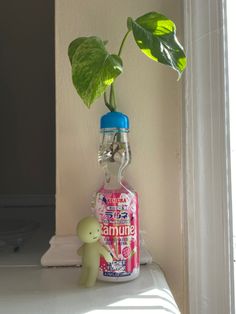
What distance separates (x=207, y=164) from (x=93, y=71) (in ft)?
1.02

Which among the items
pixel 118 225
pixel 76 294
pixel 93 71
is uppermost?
pixel 93 71

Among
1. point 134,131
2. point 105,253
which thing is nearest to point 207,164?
point 134,131

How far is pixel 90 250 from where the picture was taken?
0.59 meters

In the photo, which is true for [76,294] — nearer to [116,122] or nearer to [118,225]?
[118,225]

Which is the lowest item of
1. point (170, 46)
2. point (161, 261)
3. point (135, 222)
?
Answer: point (161, 261)

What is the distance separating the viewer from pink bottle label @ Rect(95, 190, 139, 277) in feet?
1.99

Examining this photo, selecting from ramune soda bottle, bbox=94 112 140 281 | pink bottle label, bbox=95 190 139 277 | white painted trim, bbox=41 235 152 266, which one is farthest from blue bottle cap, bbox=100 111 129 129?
white painted trim, bbox=41 235 152 266

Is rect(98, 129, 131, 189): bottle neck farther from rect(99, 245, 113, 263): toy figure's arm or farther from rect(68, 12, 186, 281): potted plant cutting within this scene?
rect(99, 245, 113, 263): toy figure's arm

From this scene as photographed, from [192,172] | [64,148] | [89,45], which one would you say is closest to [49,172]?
[64,148]

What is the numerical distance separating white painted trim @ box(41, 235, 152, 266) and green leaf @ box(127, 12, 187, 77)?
1.25 feet

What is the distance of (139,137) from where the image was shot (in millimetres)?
752

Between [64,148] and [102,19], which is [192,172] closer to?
[64,148]

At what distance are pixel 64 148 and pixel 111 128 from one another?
16cm

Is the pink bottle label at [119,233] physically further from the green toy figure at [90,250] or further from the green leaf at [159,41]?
the green leaf at [159,41]
